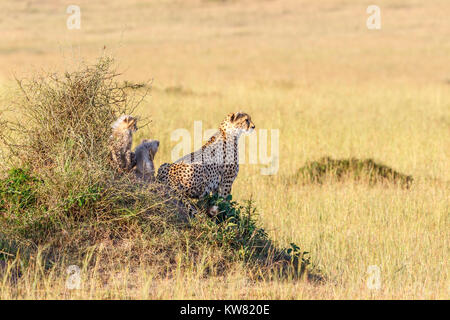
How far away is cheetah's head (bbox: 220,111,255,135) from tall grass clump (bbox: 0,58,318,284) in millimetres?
865

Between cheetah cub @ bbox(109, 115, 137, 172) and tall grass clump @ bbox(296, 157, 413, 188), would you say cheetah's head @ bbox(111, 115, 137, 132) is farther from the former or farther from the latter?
tall grass clump @ bbox(296, 157, 413, 188)

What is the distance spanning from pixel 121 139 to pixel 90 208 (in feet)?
2.47

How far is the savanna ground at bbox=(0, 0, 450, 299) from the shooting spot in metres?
5.88

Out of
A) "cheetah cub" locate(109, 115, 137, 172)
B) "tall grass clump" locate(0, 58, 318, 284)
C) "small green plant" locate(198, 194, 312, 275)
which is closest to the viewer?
"tall grass clump" locate(0, 58, 318, 284)

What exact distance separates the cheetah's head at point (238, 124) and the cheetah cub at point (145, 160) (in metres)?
0.73

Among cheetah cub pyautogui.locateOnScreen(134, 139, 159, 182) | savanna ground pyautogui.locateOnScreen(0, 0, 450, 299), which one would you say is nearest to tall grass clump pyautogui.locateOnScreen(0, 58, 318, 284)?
savanna ground pyautogui.locateOnScreen(0, 0, 450, 299)

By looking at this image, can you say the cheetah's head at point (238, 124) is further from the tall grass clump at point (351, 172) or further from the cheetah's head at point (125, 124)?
the tall grass clump at point (351, 172)

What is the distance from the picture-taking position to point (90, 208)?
6215mm

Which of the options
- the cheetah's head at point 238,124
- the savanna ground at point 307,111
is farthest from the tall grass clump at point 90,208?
the cheetah's head at point 238,124

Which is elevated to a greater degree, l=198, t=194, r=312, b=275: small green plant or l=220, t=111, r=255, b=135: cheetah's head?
l=220, t=111, r=255, b=135: cheetah's head

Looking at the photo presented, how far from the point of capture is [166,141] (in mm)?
13625

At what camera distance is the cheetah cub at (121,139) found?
262 inches
